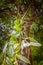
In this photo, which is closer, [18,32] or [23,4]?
[18,32]

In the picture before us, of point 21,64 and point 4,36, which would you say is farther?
point 4,36

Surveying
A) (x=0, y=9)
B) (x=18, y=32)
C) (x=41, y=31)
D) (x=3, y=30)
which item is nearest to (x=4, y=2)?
(x=0, y=9)

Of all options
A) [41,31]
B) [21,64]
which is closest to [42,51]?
[41,31]

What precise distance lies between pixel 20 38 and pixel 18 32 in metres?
0.02

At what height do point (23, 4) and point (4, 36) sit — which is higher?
point (23, 4)

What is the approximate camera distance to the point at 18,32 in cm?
62

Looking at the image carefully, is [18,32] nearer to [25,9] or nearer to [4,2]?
[25,9]

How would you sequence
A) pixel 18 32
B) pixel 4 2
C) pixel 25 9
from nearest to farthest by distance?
1. pixel 18 32
2. pixel 25 9
3. pixel 4 2

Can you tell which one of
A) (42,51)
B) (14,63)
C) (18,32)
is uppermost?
(18,32)

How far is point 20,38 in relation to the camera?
62 centimetres

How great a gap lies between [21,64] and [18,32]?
157 mm

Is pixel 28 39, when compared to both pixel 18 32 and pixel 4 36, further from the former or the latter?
pixel 4 36

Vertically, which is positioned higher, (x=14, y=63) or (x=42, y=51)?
(x=14, y=63)

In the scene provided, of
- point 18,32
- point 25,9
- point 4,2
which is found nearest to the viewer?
point 18,32
